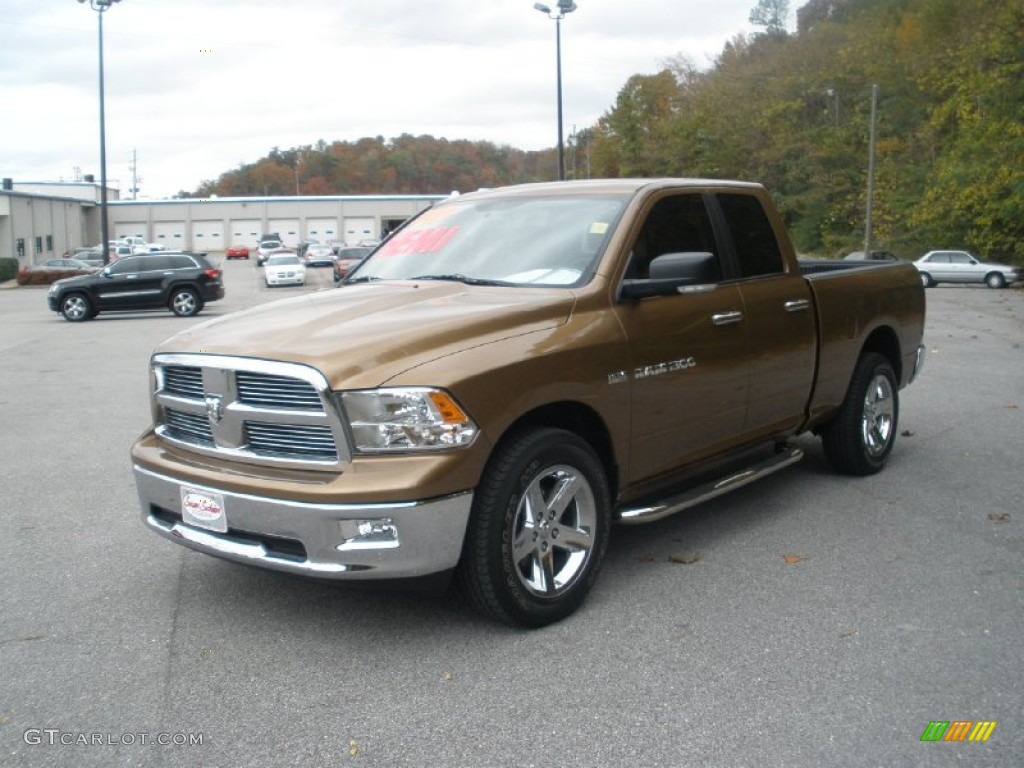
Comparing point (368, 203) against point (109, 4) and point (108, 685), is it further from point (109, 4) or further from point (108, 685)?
point (108, 685)

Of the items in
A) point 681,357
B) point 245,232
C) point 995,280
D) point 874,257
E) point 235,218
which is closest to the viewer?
point 681,357

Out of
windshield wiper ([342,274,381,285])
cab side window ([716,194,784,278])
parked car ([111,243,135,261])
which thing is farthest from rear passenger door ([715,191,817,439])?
parked car ([111,243,135,261])

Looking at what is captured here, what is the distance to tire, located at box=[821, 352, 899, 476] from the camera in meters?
6.69

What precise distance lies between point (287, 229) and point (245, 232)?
470cm

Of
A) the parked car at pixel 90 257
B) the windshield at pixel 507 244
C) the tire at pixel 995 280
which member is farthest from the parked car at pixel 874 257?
the parked car at pixel 90 257

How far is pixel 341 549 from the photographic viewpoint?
383 centimetres

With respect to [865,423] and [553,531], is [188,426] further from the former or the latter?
[865,423]

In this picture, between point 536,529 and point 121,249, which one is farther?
point 121,249

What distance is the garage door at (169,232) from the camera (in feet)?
325

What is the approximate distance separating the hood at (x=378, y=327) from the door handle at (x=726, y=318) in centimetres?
103

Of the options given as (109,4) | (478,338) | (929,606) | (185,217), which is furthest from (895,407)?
(185,217)

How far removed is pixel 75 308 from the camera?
1003 inches

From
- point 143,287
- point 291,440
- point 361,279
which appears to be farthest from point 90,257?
point 291,440

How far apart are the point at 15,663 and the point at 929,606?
382 cm
